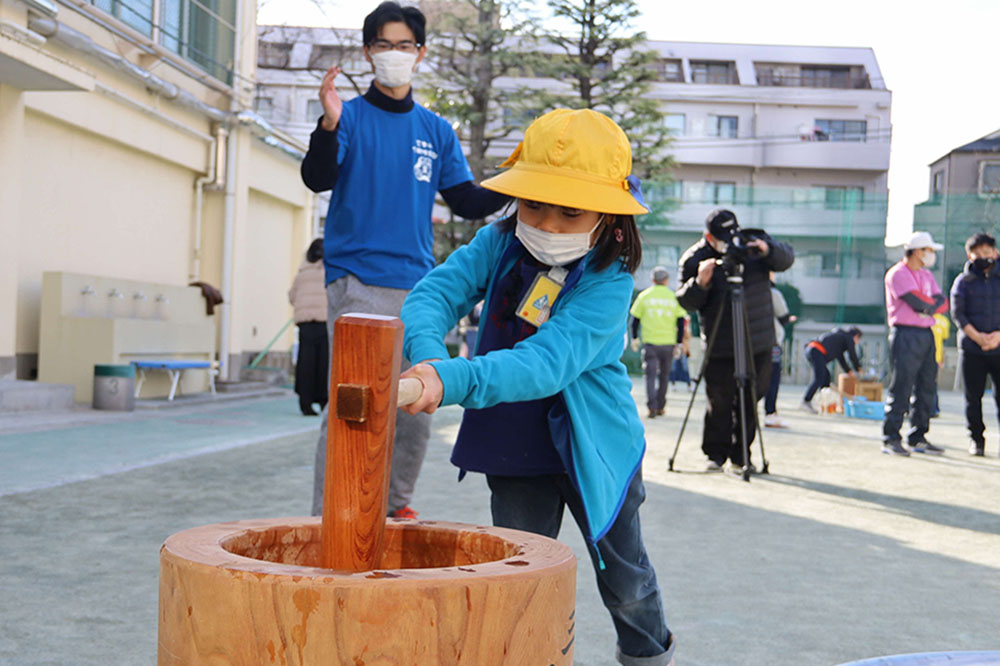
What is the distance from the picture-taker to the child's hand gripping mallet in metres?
1.34

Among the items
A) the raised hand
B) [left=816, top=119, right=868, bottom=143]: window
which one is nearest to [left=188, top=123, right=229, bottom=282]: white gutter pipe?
the raised hand

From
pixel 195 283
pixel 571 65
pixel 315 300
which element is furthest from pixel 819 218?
pixel 315 300

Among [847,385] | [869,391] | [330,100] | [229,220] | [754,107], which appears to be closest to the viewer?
[330,100]

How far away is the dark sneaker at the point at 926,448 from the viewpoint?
337 inches

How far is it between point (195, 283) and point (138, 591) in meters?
10.7

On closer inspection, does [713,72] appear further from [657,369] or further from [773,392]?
[773,392]

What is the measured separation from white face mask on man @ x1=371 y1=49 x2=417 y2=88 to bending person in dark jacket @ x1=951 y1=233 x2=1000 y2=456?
6351 mm

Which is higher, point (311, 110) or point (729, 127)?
point (729, 127)

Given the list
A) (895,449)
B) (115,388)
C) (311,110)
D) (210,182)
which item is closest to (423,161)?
(895,449)

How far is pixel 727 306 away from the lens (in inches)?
272

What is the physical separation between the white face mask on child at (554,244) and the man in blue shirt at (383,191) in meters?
1.36

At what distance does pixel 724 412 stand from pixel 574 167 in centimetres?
509

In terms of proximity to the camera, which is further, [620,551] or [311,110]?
[311,110]

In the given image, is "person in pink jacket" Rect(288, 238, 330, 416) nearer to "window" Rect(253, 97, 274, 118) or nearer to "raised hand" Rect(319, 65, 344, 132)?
"raised hand" Rect(319, 65, 344, 132)
